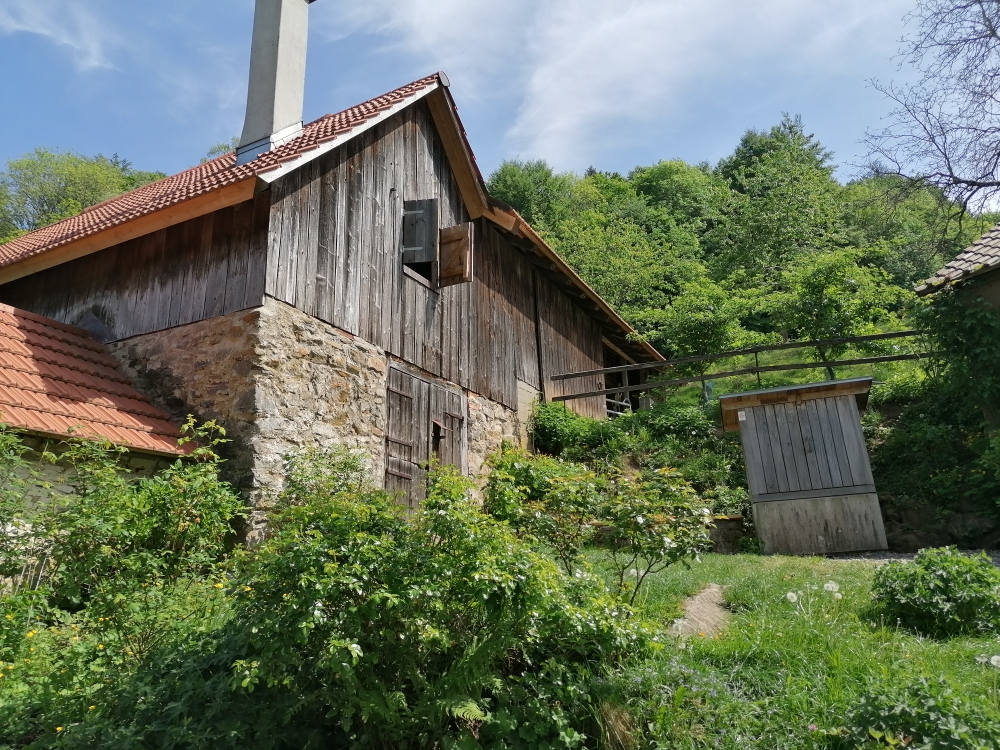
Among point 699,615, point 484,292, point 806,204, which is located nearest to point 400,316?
point 484,292

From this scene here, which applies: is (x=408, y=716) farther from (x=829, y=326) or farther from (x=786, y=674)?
(x=829, y=326)

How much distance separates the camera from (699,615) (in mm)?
5270

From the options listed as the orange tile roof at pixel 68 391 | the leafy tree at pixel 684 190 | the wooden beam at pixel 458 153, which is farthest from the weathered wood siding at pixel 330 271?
the leafy tree at pixel 684 190

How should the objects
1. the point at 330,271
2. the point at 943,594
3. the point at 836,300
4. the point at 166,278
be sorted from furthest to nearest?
the point at 836,300, the point at 330,271, the point at 166,278, the point at 943,594

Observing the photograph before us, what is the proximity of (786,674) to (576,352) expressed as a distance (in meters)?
12.6

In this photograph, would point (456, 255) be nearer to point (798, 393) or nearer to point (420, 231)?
point (420, 231)

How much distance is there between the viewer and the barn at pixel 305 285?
752 centimetres

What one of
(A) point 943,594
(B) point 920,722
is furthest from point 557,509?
(A) point 943,594

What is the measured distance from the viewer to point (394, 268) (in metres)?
9.64

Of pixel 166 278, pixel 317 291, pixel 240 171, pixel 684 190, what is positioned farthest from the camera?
pixel 684 190

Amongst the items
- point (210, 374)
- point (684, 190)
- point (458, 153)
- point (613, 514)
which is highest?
point (684, 190)

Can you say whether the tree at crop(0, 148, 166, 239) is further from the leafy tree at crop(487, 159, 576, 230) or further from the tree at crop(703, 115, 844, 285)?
the tree at crop(703, 115, 844, 285)

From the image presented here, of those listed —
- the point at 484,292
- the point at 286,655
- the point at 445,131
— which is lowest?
the point at 286,655

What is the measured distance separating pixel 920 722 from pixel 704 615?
90.9 inches
